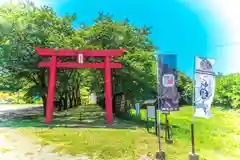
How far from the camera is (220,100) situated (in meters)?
11.5

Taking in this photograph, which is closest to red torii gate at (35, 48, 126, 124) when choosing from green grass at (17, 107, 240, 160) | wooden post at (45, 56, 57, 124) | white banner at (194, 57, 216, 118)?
wooden post at (45, 56, 57, 124)

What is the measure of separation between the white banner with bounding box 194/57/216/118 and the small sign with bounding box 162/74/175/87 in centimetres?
42

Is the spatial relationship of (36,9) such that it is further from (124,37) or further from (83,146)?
(83,146)

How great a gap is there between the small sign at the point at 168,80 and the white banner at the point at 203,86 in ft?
1.37

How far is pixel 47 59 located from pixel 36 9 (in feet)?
7.24

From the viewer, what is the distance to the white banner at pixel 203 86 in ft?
12.8

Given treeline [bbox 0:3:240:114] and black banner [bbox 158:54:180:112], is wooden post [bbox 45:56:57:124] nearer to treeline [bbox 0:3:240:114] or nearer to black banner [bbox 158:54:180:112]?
treeline [bbox 0:3:240:114]

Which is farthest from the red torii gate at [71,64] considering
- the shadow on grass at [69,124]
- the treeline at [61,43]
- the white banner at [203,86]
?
the white banner at [203,86]

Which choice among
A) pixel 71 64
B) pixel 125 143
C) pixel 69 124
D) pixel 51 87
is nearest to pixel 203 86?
pixel 125 143

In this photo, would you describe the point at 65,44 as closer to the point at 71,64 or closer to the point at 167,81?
the point at 71,64

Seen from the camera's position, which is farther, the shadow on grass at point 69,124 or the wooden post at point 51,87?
the wooden post at point 51,87

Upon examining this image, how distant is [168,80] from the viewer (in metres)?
4.21

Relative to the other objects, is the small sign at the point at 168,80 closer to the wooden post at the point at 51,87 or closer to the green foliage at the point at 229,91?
the wooden post at the point at 51,87

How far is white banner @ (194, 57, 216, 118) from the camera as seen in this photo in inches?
154
